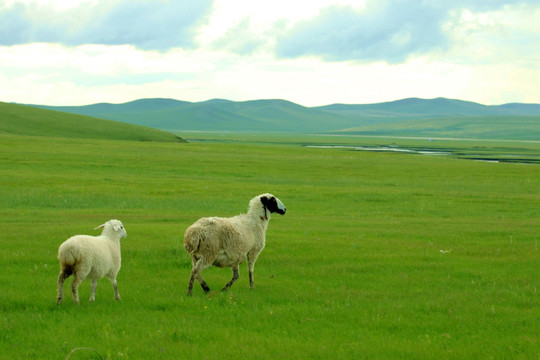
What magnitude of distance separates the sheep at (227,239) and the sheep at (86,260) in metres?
1.55

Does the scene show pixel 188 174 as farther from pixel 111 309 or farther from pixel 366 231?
pixel 111 309

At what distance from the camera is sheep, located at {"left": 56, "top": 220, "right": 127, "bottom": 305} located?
10.9 metres

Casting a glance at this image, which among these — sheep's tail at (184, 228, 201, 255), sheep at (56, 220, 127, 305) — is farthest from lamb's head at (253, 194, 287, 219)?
sheep at (56, 220, 127, 305)

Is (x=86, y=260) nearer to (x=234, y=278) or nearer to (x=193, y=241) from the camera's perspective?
(x=193, y=241)

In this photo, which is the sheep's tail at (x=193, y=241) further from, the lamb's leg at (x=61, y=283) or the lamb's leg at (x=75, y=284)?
the lamb's leg at (x=61, y=283)

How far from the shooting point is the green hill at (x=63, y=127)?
114125 mm

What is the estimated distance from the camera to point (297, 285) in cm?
1388

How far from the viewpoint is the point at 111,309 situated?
11383 mm

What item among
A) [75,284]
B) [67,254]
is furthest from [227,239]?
[67,254]

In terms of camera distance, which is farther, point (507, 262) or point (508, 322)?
point (507, 262)

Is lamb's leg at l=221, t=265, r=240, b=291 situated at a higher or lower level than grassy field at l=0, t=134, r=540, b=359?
higher

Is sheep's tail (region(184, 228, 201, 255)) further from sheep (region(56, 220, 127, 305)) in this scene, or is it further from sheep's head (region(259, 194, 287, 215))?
sheep's head (region(259, 194, 287, 215))

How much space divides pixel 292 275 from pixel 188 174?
3787cm

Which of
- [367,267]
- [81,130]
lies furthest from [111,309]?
[81,130]
